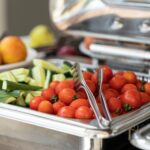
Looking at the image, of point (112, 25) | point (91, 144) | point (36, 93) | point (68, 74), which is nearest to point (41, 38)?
point (112, 25)

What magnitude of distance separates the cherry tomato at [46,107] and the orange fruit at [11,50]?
484 millimetres

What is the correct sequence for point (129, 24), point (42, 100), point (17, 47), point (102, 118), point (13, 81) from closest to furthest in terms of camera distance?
point (102, 118)
point (42, 100)
point (13, 81)
point (129, 24)
point (17, 47)

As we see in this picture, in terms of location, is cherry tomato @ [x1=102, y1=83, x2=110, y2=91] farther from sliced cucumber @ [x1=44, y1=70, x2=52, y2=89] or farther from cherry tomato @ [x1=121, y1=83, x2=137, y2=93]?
sliced cucumber @ [x1=44, y1=70, x2=52, y2=89]

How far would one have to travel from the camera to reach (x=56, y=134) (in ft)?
2.95

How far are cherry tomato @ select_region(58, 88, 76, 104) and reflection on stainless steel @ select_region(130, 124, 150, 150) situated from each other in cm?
18

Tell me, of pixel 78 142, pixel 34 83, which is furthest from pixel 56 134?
pixel 34 83

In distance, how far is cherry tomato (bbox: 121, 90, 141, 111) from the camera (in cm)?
97

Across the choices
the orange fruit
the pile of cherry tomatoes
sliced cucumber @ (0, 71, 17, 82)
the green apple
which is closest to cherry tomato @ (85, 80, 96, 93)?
the pile of cherry tomatoes

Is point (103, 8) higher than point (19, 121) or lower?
higher

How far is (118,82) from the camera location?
1.06 meters

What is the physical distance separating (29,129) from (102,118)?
154 millimetres

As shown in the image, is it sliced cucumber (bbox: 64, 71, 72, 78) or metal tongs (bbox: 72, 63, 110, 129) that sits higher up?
metal tongs (bbox: 72, 63, 110, 129)

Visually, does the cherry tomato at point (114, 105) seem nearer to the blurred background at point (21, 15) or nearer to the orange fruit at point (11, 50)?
the orange fruit at point (11, 50)

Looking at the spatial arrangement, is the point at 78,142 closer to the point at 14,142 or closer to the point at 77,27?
the point at 14,142
